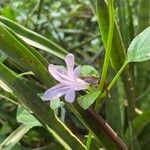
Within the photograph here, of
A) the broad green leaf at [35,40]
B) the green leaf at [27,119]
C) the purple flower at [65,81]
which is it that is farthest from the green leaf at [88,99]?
the broad green leaf at [35,40]

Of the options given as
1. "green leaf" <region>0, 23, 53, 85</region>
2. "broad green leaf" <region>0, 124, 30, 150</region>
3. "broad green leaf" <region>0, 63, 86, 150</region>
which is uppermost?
"green leaf" <region>0, 23, 53, 85</region>

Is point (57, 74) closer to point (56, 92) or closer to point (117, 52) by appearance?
point (56, 92)

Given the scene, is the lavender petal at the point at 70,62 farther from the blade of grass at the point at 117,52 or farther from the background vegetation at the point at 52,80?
the blade of grass at the point at 117,52

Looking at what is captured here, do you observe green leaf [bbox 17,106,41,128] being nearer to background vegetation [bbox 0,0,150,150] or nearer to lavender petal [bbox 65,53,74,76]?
background vegetation [bbox 0,0,150,150]

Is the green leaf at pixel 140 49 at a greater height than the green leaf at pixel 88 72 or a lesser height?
greater

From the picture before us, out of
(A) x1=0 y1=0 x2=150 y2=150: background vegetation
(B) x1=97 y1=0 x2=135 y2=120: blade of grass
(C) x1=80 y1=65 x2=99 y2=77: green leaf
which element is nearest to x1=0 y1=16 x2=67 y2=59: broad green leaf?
(A) x1=0 y1=0 x2=150 y2=150: background vegetation

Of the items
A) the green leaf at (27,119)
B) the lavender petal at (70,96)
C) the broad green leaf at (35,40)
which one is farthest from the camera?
the broad green leaf at (35,40)
